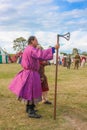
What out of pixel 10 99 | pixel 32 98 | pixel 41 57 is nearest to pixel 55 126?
pixel 32 98

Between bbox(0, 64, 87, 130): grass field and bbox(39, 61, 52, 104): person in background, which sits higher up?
bbox(39, 61, 52, 104): person in background

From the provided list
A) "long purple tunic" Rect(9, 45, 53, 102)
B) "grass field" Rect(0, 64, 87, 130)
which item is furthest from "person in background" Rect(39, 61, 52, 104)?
"long purple tunic" Rect(9, 45, 53, 102)

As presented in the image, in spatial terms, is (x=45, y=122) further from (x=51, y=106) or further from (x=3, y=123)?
(x=51, y=106)

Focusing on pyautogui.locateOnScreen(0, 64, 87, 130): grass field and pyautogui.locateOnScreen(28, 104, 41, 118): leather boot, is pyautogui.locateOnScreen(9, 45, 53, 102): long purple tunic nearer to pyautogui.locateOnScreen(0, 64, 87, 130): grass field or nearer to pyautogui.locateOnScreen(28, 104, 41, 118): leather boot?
pyautogui.locateOnScreen(28, 104, 41, 118): leather boot

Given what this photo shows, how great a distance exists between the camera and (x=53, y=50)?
8.12 metres

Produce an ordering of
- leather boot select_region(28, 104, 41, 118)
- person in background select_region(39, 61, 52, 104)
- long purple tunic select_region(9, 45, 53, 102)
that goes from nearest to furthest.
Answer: long purple tunic select_region(9, 45, 53, 102)
leather boot select_region(28, 104, 41, 118)
person in background select_region(39, 61, 52, 104)

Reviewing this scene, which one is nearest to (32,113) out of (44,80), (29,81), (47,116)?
(47,116)

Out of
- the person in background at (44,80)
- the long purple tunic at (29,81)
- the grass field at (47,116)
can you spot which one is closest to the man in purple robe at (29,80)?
the long purple tunic at (29,81)

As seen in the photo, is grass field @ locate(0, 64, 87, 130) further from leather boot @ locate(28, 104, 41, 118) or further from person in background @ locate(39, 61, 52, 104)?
person in background @ locate(39, 61, 52, 104)

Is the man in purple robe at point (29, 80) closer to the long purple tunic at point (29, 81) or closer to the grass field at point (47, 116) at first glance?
the long purple tunic at point (29, 81)

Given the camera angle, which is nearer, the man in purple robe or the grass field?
the grass field

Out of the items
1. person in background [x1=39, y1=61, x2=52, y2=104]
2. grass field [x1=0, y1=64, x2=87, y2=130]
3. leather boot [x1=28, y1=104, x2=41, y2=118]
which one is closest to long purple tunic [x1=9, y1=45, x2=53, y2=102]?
leather boot [x1=28, y1=104, x2=41, y2=118]

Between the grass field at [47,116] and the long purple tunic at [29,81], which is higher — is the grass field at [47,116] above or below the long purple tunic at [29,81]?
below

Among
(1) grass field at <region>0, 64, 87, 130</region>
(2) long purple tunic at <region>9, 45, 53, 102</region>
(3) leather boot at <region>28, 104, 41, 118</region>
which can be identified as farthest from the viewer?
(3) leather boot at <region>28, 104, 41, 118</region>
